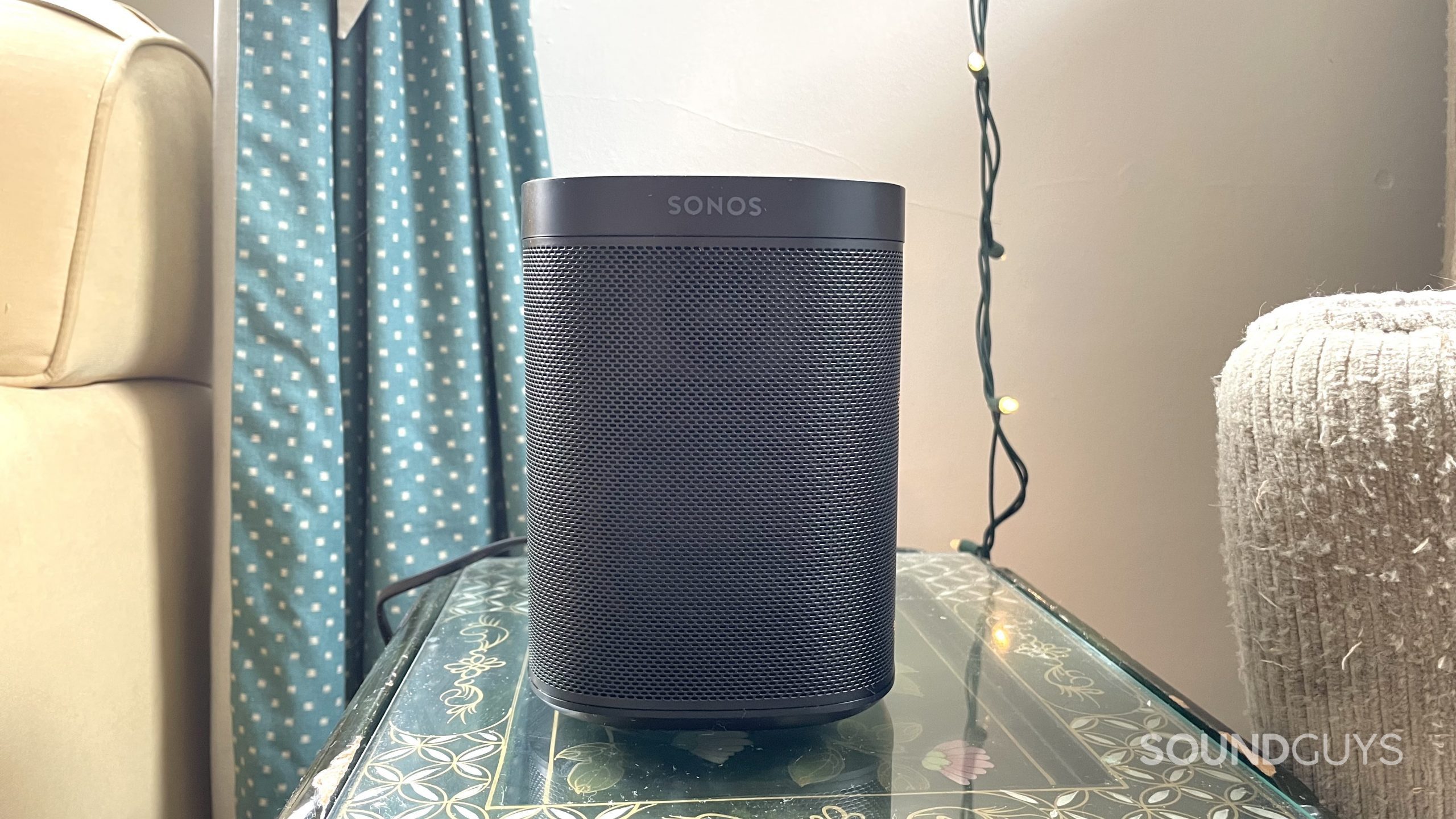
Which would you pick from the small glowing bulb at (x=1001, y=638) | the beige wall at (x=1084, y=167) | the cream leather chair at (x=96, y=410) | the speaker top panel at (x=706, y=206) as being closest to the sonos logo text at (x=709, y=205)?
the speaker top panel at (x=706, y=206)

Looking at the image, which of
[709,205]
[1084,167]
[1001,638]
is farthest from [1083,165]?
[709,205]

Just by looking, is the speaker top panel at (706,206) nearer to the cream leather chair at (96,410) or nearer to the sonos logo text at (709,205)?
the sonos logo text at (709,205)

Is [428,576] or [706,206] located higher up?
[706,206]

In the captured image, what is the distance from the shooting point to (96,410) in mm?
669

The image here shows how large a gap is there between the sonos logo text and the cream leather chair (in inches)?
17.2

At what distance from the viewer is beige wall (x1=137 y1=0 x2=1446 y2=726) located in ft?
3.14

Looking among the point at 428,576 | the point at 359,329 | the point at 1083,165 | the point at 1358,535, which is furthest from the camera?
the point at 1083,165

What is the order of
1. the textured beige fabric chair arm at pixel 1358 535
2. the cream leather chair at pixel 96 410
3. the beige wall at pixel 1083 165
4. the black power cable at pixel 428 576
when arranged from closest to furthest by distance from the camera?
the textured beige fabric chair arm at pixel 1358 535
the cream leather chair at pixel 96 410
the black power cable at pixel 428 576
the beige wall at pixel 1083 165

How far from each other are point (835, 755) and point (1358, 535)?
0.24 meters

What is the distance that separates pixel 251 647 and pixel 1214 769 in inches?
26.9

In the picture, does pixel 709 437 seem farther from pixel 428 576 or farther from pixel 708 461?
pixel 428 576

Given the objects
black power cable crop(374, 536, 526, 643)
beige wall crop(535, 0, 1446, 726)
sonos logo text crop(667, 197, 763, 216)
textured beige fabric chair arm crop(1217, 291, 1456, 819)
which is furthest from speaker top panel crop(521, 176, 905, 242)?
beige wall crop(535, 0, 1446, 726)

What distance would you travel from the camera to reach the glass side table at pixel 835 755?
0.41m

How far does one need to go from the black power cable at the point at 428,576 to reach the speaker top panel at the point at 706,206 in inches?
14.7
